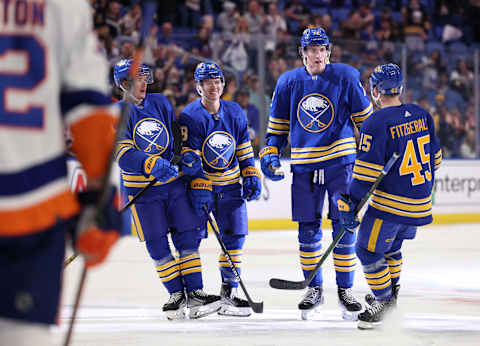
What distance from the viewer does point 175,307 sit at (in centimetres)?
382

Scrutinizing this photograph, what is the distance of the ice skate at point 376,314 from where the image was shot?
3479 millimetres

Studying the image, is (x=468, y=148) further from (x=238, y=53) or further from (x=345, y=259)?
(x=345, y=259)

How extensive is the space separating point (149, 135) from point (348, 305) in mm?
Result: 1312

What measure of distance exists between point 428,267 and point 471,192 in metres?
3.75

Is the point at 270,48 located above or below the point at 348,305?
above

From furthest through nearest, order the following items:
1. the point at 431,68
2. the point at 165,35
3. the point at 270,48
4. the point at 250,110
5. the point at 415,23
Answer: the point at 415,23 → the point at 431,68 → the point at 165,35 → the point at 270,48 → the point at 250,110

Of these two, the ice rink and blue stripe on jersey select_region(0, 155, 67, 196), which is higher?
blue stripe on jersey select_region(0, 155, 67, 196)

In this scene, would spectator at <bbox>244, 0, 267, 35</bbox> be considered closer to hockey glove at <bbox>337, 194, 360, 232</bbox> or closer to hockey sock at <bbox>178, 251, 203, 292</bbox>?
hockey sock at <bbox>178, 251, 203, 292</bbox>

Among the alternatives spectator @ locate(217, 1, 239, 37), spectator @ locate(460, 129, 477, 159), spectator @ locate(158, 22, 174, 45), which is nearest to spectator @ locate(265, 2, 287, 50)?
spectator @ locate(217, 1, 239, 37)

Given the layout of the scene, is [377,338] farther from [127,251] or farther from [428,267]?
[127,251]

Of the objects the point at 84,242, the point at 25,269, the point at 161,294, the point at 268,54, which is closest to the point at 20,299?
the point at 25,269

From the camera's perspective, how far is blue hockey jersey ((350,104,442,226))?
10.8 feet

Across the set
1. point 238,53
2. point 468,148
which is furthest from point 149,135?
point 468,148

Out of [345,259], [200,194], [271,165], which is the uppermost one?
[271,165]
